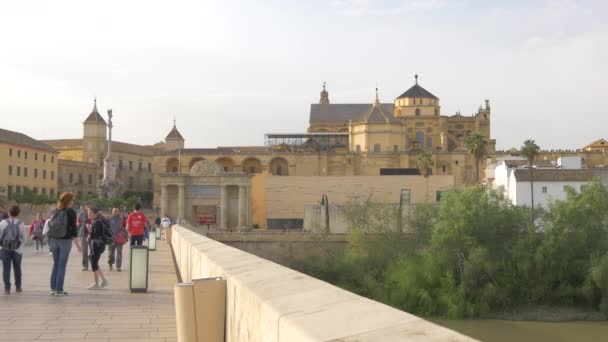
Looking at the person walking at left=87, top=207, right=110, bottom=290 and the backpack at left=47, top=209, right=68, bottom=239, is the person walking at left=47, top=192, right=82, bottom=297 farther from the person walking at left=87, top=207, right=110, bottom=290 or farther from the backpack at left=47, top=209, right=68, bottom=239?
the person walking at left=87, top=207, right=110, bottom=290

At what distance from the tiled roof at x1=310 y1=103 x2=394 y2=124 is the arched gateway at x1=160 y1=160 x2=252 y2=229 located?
110 feet

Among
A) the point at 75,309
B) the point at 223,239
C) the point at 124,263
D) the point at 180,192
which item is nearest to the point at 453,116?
the point at 180,192

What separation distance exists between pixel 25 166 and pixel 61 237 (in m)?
65.7

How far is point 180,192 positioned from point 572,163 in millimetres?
32427

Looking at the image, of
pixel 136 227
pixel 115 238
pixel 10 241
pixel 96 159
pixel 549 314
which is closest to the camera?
pixel 10 241

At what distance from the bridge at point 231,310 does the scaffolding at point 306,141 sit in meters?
71.9

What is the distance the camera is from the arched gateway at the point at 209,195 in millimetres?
61469

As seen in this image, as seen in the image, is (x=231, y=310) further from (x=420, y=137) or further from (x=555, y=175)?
(x=420, y=137)

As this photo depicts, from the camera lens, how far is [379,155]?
83188mm

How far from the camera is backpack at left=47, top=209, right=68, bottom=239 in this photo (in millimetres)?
10664

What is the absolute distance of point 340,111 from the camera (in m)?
95.8

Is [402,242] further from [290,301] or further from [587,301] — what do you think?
[290,301]

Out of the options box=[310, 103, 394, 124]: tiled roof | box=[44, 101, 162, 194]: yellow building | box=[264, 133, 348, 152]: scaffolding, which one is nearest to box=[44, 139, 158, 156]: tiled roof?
box=[44, 101, 162, 194]: yellow building

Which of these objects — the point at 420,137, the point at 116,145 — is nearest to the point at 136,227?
the point at 420,137
